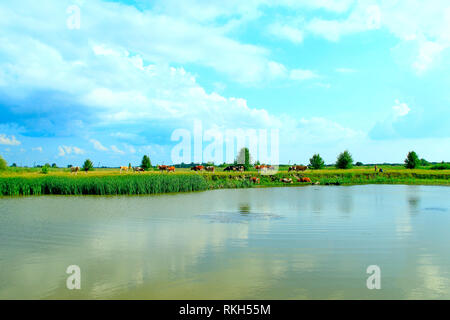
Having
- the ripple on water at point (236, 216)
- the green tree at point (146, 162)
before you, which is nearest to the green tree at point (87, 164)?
the green tree at point (146, 162)

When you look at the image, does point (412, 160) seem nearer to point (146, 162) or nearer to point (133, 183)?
point (146, 162)

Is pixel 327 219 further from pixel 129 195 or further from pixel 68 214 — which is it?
pixel 129 195

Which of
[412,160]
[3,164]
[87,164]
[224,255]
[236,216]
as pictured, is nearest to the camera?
[224,255]

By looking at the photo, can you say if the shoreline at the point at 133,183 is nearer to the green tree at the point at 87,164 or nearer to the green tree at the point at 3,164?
the green tree at the point at 3,164

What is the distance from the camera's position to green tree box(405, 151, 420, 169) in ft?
224

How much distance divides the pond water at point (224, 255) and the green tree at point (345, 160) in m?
53.7

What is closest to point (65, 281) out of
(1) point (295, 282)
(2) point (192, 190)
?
(1) point (295, 282)

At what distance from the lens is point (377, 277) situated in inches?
343

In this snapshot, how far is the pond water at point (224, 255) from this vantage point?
318 inches

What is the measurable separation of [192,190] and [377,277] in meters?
31.3

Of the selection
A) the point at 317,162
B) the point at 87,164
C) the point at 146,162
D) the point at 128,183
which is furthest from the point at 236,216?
the point at 317,162

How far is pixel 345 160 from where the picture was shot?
235 ft

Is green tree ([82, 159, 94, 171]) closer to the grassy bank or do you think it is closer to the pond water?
the grassy bank

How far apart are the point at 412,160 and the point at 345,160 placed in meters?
13.2
